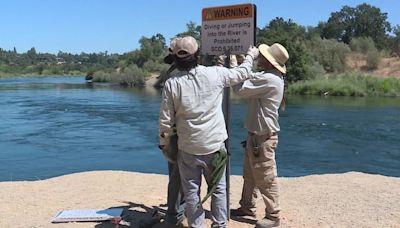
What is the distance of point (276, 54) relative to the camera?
16.9 feet

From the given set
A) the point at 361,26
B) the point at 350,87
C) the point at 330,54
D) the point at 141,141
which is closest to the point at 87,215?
the point at 141,141

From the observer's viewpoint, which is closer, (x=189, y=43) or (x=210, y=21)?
(x=189, y=43)

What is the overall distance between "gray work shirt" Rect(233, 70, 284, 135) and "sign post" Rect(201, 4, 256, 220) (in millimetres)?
273

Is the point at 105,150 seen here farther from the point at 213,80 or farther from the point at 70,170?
the point at 213,80

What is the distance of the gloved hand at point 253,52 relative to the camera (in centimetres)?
501

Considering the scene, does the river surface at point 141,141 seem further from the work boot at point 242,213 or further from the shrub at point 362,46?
the shrub at point 362,46

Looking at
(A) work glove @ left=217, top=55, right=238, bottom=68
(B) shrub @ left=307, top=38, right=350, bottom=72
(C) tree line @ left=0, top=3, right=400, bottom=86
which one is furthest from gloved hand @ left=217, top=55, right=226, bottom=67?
(B) shrub @ left=307, top=38, right=350, bottom=72

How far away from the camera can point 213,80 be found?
4.51 metres

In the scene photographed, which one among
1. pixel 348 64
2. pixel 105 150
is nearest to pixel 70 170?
pixel 105 150

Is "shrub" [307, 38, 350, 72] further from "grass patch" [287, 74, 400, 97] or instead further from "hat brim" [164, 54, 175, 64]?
"hat brim" [164, 54, 175, 64]

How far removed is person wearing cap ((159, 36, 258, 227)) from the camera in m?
4.45

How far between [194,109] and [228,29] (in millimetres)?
1132

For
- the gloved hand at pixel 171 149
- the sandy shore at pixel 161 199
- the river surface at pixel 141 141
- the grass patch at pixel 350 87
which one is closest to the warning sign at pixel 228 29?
the gloved hand at pixel 171 149

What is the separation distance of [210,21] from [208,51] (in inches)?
11.7
